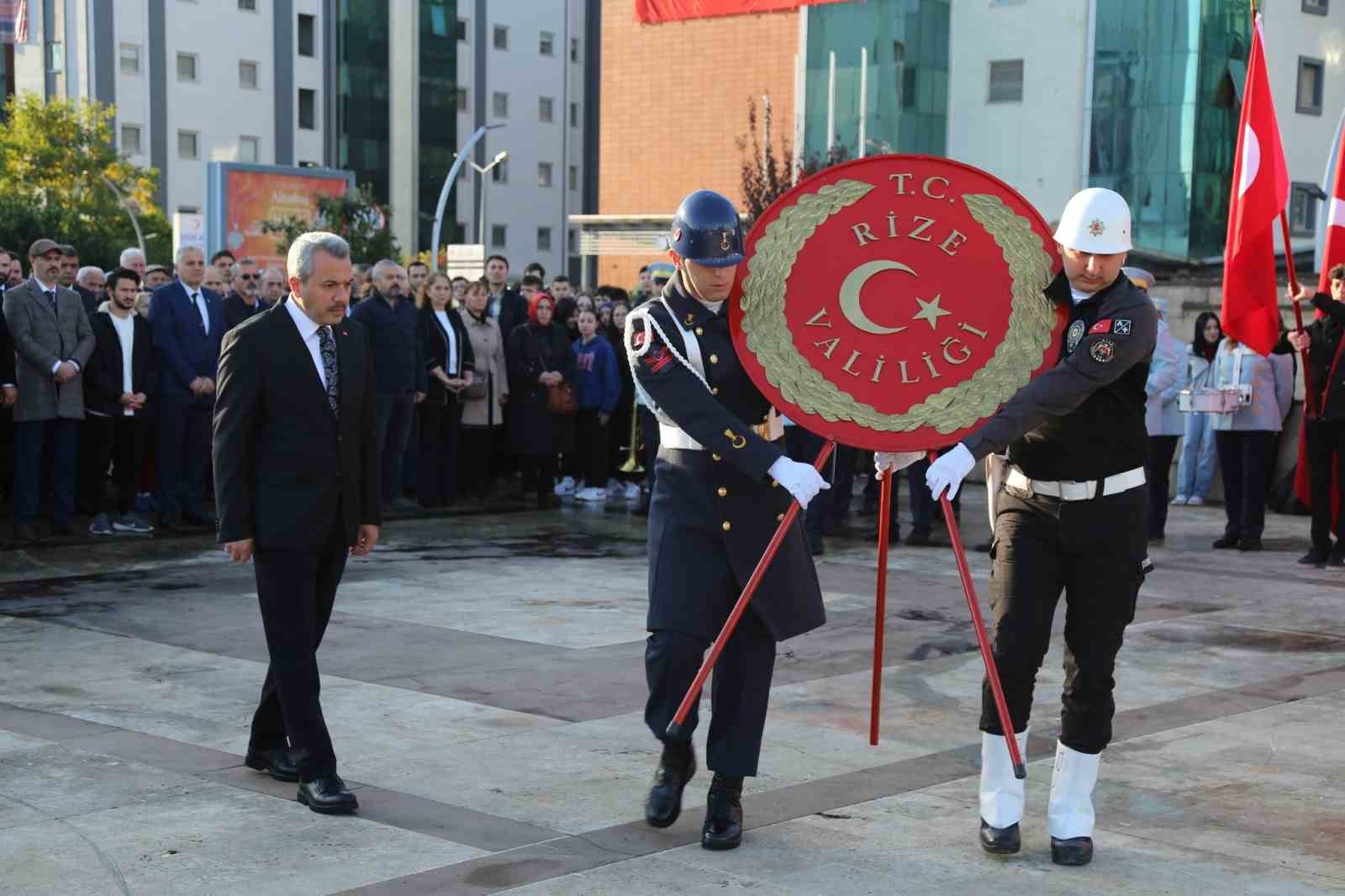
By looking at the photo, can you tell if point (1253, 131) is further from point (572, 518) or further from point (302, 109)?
point (302, 109)

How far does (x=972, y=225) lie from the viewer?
5434mm

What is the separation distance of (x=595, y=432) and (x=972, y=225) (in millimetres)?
11456

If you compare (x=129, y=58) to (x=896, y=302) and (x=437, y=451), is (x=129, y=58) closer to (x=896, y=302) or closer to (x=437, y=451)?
(x=437, y=451)

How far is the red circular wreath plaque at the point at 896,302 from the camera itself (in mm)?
5367

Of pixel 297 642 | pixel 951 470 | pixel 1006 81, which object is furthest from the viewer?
pixel 1006 81

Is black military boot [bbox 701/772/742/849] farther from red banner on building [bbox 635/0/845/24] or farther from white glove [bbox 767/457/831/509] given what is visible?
red banner on building [bbox 635/0/845/24]

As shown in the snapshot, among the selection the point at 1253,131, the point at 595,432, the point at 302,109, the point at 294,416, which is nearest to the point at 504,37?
the point at 302,109

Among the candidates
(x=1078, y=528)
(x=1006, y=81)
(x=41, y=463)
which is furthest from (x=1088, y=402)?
(x=1006, y=81)

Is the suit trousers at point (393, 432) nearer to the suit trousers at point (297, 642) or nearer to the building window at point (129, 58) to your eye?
the suit trousers at point (297, 642)

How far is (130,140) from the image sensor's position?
64.8 m

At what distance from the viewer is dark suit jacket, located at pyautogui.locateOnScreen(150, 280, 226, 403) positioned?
13.1 metres

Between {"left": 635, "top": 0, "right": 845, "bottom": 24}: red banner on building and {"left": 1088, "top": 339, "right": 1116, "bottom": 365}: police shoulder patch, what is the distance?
3415cm

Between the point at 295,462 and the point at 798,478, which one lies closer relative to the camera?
the point at 798,478

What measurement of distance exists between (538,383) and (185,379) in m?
3.72
